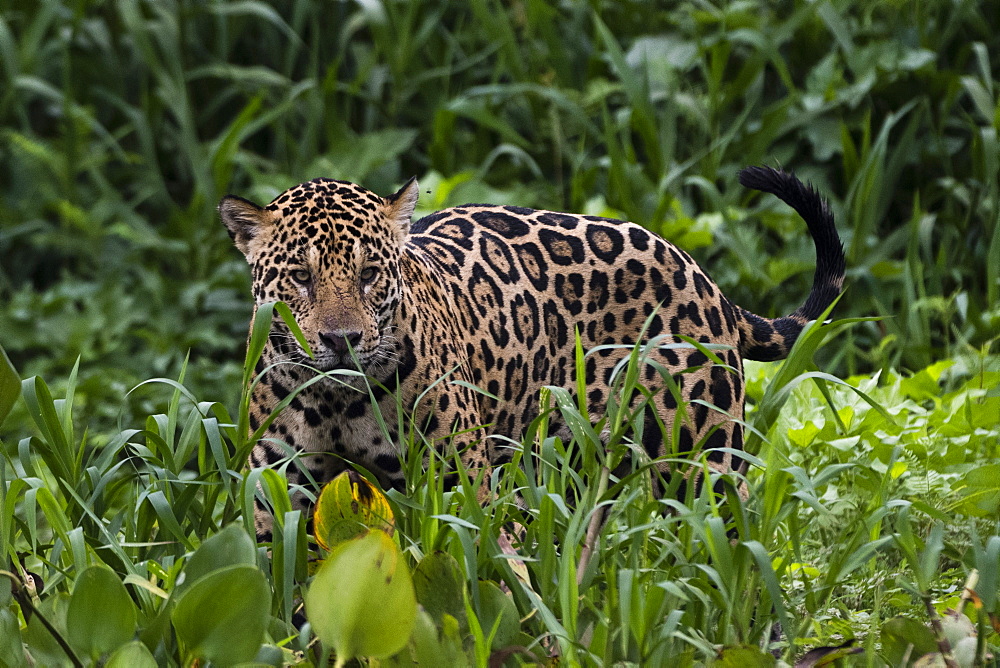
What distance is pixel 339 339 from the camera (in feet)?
8.80

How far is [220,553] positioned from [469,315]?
1291mm

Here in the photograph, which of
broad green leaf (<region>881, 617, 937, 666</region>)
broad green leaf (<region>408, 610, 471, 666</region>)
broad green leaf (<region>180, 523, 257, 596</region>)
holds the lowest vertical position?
broad green leaf (<region>881, 617, 937, 666</region>)

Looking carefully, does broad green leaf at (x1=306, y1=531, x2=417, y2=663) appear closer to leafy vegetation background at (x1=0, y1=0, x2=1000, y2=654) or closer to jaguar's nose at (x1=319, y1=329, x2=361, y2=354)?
jaguar's nose at (x1=319, y1=329, x2=361, y2=354)

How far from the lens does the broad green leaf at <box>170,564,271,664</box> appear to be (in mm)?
1980

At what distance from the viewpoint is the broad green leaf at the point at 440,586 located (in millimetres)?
2217

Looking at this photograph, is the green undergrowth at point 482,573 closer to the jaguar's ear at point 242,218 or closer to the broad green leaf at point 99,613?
the broad green leaf at point 99,613

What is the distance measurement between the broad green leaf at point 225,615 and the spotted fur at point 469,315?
64cm

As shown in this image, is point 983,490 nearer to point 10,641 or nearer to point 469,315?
point 469,315

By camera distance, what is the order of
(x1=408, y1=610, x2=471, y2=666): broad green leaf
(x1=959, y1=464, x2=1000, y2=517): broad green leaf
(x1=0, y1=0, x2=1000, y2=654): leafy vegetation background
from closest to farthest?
(x1=408, y1=610, x2=471, y2=666): broad green leaf, (x1=959, y1=464, x2=1000, y2=517): broad green leaf, (x1=0, y1=0, x2=1000, y2=654): leafy vegetation background

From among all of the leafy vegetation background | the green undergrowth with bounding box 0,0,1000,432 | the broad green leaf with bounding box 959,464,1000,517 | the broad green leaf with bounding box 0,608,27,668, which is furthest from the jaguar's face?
the green undergrowth with bounding box 0,0,1000,432

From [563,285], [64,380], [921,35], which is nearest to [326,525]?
[563,285]

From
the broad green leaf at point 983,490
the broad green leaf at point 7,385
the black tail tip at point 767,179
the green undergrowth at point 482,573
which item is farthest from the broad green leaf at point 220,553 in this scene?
the broad green leaf at point 983,490

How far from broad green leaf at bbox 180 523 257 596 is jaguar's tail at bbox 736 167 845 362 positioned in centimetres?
176

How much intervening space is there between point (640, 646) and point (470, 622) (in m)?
0.30
